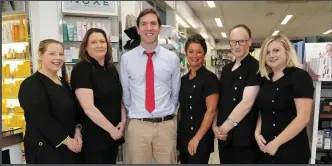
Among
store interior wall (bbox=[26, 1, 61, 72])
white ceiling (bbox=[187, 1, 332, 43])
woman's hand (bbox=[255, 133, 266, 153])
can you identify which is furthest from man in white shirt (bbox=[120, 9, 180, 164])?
white ceiling (bbox=[187, 1, 332, 43])

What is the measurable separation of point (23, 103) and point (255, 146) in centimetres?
181

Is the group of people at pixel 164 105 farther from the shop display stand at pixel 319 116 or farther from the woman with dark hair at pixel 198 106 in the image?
the shop display stand at pixel 319 116

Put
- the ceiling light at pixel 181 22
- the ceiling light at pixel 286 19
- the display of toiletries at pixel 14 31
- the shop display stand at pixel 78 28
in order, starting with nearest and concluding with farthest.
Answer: the shop display stand at pixel 78 28, the display of toiletries at pixel 14 31, the ceiling light at pixel 181 22, the ceiling light at pixel 286 19

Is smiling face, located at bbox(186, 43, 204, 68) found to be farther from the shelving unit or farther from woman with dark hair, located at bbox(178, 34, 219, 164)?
the shelving unit

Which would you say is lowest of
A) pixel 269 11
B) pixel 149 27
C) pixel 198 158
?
pixel 198 158

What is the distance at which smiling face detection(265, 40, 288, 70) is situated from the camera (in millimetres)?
1938

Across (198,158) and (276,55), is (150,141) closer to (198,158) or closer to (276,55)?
(198,158)

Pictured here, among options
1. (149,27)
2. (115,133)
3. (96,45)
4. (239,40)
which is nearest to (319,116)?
(239,40)

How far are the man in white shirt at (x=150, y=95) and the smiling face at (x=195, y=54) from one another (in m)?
0.18

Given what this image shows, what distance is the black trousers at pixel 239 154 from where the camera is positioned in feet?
7.08

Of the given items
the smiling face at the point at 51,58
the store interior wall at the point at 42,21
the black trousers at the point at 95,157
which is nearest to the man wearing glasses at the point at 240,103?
the black trousers at the point at 95,157

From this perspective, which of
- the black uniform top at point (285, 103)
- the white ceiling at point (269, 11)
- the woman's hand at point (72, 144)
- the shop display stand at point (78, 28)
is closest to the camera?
the black uniform top at point (285, 103)

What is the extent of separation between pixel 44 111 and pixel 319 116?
2.54 m

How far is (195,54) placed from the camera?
7.49ft
